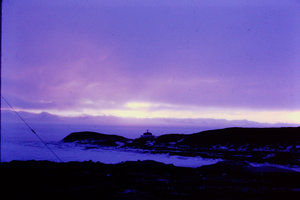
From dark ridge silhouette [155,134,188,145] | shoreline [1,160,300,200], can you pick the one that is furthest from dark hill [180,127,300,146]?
shoreline [1,160,300,200]

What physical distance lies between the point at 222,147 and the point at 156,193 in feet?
64.0

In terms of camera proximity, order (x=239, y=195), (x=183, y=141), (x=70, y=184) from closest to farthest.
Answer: (x=239, y=195)
(x=70, y=184)
(x=183, y=141)

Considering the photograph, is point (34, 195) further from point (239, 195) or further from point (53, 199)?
point (239, 195)

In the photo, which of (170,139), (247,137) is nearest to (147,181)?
(247,137)

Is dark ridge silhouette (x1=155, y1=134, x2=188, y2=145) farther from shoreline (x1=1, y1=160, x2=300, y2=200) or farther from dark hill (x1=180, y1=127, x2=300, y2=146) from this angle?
shoreline (x1=1, y1=160, x2=300, y2=200)

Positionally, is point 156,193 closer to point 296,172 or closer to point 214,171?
point 214,171

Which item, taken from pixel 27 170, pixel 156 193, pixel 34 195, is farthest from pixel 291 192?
pixel 27 170

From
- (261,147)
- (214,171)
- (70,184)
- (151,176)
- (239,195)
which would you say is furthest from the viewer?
(261,147)

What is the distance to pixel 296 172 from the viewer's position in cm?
1237

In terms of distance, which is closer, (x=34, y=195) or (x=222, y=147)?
(x=34, y=195)

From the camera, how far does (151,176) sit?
1184 centimetres

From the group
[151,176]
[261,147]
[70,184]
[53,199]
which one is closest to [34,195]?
[53,199]

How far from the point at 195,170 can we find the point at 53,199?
719 cm

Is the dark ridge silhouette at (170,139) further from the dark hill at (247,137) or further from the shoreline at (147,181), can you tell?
the shoreline at (147,181)
